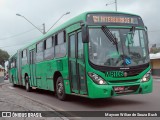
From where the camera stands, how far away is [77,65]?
1048 cm

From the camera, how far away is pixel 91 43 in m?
9.79

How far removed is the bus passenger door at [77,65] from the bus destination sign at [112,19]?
0.68 metres

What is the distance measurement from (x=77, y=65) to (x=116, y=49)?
1.48 metres

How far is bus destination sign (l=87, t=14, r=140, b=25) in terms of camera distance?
10086 millimetres

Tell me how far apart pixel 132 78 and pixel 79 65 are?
5.89 ft

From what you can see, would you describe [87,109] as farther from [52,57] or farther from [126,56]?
[52,57]

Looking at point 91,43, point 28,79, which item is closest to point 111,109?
point 91,43

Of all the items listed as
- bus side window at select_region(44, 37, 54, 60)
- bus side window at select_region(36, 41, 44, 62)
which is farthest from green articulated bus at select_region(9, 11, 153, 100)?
bus side window at select_region(36, 41, 44, 62)

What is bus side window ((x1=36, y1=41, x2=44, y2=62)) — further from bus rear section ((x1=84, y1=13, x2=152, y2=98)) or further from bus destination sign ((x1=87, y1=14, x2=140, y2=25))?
bus rear section ((x1=84, y1=13, x2=152, y2=98))

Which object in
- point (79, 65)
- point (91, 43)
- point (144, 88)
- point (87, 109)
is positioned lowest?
point (87, 109)

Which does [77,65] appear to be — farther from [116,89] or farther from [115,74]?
[116,89]

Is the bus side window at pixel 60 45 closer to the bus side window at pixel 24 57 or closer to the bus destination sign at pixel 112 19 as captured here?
the bus destination sign at pixel 112 19

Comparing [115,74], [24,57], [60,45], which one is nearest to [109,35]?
[115,74]

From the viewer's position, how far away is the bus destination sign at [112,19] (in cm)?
1009
